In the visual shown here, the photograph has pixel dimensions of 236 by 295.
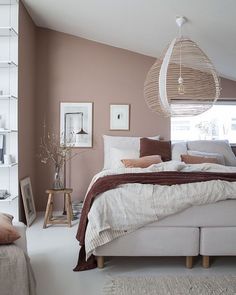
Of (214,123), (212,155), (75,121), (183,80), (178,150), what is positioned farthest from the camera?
(214,123)

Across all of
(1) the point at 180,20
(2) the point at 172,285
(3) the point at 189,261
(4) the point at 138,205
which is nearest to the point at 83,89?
(1) the point at 180,20

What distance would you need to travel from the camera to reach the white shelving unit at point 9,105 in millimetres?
3721

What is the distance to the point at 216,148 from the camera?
458 cm

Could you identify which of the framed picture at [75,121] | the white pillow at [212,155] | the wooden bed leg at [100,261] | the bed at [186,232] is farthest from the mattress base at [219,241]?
the framed picture at [75,121]

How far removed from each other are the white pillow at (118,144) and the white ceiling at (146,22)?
4.53ft

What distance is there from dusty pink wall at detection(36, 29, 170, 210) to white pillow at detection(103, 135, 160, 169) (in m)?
0.21

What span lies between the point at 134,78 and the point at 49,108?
1.42 metres

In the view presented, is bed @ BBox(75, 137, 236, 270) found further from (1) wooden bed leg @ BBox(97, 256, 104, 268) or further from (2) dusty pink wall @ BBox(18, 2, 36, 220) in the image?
(2) dusty pink wall @ BBox(18, 2, 36, 220)

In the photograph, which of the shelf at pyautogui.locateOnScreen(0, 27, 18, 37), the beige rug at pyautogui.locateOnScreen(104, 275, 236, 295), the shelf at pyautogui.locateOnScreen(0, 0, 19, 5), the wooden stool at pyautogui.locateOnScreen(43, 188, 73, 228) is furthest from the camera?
the wooden stool at pyautogui.locateOnScreen(43, 188, 73, 228)

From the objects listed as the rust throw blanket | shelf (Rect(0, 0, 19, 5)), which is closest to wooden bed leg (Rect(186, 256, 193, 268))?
the rust throw blanket

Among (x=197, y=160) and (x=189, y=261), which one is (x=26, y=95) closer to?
(x=197, y=160)

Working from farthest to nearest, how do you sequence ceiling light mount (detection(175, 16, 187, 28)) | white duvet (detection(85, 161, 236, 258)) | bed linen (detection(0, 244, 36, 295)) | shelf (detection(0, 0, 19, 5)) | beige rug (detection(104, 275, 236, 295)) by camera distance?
shelf (detection(0, 0, 19, 5)) < ceiling light mount (detection(175, 16, 187, 28)) < white duvet (detection(85, 161, 236, 258)) < beige rug (detection(104, 275, 236, 295)) < bed linen (detection(0, 244, 36, 295))

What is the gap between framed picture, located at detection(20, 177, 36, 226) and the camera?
12.7 feet

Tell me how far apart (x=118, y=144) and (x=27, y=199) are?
1.51 metres
